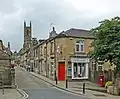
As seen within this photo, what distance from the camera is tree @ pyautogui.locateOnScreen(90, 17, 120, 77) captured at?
86.0ft

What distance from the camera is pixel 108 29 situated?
27.1 meters

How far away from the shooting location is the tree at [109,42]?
26.2 metres

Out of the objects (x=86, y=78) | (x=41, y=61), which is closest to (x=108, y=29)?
(x=86, y=78)

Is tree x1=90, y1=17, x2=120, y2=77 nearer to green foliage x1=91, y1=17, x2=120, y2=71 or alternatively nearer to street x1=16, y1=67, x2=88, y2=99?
green foliage x1=91, y1=17, x2=120, y2=71

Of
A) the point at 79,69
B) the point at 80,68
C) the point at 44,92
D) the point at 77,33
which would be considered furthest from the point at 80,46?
the point at 44,92

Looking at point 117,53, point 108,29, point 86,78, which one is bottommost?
point 86,78

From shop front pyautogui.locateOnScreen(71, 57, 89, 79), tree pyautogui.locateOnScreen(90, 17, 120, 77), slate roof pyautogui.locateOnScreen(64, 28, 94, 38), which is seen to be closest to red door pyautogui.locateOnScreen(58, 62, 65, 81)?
shop front pyautogui.locateOnScreen(71, 57, 89, 79)

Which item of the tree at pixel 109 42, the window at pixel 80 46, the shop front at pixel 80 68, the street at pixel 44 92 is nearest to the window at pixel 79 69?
the shop front at pixel 80 68

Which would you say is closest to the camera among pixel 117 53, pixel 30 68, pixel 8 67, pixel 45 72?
pixel 117 53

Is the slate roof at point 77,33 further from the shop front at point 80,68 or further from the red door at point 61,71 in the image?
the red door at point 61,71

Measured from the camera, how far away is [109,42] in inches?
1078

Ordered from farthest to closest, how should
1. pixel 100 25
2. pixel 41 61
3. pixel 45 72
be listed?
pixel 41 61 → pixel 45 72 → pixel 100 25

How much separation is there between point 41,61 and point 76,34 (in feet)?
47.5

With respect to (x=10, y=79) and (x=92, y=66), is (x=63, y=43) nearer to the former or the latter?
(x=92, y=66)
